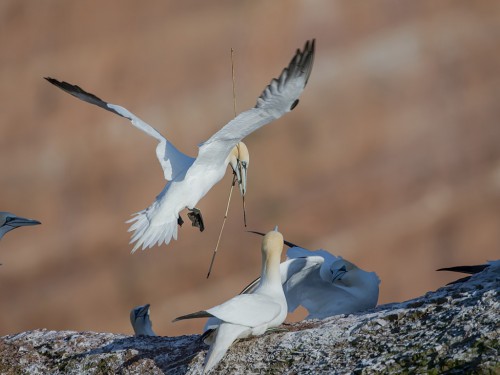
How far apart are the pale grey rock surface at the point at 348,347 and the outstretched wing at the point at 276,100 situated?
1.38 metres

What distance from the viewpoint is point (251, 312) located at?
5738 mm

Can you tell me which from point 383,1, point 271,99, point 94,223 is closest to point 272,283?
point 271,99

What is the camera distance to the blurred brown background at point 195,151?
16062 millimetres

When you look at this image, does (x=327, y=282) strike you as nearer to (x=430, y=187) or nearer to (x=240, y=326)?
(x=240, y=326)

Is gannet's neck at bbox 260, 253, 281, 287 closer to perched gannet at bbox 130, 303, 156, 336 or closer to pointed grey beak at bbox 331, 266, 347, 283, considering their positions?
pointed grey beak at bbox 331, 266, 347, 283

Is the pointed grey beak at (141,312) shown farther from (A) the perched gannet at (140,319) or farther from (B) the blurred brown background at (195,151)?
(B) the blurred brown background at (195,151)

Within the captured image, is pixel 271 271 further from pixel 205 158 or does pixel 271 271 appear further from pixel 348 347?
pixel 205 158

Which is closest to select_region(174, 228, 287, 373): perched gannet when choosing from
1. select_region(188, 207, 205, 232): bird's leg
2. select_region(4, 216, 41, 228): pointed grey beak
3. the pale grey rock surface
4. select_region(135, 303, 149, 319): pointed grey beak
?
the pale grey rock surface

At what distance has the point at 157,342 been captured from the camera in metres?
6.61

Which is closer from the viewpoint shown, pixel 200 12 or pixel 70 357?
pixel 70 357

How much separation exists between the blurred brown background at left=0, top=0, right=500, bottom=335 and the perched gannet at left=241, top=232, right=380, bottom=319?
26.7ft

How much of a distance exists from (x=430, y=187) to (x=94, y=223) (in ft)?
16.8

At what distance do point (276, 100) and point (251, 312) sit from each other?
5.37 ft

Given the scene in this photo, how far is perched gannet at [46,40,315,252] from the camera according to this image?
6.76 metres
